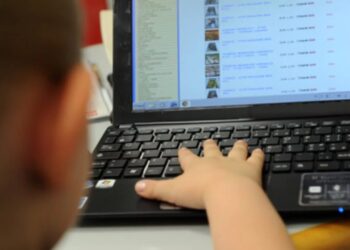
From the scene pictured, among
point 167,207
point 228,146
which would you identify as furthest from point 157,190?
point 228,146

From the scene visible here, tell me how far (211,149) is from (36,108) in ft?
1.31

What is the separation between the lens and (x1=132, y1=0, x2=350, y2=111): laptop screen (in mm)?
763

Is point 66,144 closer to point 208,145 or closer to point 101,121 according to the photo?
point 208,145

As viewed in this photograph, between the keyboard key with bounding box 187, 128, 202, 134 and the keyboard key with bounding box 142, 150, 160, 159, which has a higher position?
the keyboard key with bounding box 187, 128, 202, 134

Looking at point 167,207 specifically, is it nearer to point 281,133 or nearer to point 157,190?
point 157,190

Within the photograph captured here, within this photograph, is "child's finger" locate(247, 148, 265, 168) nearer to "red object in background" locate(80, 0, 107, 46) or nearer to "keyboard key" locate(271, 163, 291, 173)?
"keyboard key" locate(271, 163, 291, 173)

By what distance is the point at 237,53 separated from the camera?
782 mm

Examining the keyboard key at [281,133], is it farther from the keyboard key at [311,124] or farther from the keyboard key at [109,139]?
the keyboard key at [109,139]

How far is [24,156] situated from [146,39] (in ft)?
1.66

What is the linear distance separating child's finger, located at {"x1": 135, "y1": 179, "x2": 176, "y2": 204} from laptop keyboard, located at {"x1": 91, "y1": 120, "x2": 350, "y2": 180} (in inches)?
1.3

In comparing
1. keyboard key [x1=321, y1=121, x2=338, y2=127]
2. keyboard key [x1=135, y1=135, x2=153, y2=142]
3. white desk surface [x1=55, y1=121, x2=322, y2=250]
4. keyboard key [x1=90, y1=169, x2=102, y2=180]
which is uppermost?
keyboard key [x1=321, y1=121, x2=338, y2=127]

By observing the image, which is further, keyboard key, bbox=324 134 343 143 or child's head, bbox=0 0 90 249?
keyboard key, bbox=324 134 343 143

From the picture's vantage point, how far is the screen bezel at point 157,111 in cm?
75

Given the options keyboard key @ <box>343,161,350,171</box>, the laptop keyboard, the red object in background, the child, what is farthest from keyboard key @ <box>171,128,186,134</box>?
the red object in background
